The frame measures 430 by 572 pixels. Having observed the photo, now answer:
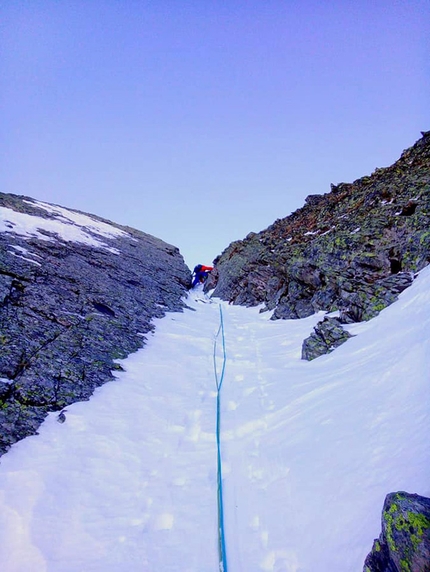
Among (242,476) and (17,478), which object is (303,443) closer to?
(242,476)

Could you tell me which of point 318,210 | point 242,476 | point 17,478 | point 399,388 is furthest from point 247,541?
point 318,210

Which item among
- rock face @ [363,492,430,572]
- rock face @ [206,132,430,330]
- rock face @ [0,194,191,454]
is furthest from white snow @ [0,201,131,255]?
rock face @ [363,492,430,572]

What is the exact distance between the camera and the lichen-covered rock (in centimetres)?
763

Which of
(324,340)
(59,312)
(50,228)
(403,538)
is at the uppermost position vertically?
(50,228)

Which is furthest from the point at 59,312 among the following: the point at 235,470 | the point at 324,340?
the point at 324,340

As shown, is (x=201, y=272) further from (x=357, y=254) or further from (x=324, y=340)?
(x=324, y=340)

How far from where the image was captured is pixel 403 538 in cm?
203

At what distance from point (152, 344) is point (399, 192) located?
1503cm

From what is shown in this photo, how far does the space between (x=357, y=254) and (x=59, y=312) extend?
11585 millimetres

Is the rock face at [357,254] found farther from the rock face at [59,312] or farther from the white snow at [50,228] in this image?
the white snow at [50,228]

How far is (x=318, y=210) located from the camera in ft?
78.8

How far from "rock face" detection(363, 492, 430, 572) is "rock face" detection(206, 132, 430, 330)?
7023 mm

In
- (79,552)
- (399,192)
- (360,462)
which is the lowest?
(79,552)

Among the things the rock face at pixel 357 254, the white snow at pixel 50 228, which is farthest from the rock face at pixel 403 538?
the white snow at pixel 50 228
